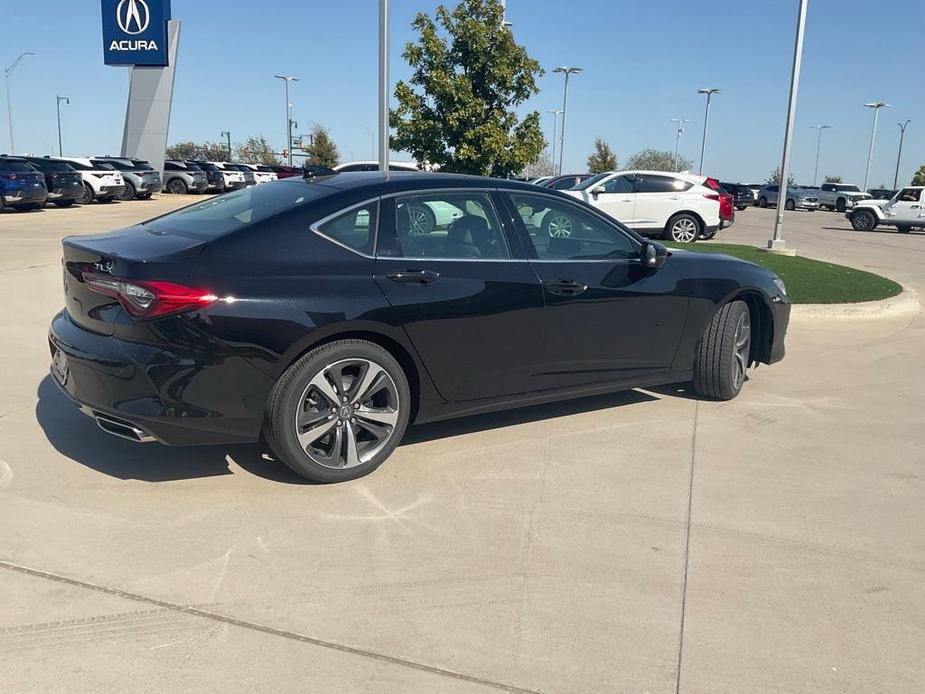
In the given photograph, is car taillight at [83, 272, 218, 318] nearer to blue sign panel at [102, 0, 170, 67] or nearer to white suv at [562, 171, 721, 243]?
white suv at [562, 171, 721, 243]

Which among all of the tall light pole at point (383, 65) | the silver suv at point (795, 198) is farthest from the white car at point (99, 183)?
the silver suv at point (795, 198)

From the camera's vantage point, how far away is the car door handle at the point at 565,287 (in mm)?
4740

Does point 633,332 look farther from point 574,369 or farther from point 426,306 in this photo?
point 426,306

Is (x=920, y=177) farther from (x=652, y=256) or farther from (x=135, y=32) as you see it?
(x=652, y=256)

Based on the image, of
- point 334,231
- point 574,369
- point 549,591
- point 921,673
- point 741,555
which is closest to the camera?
point 921,673

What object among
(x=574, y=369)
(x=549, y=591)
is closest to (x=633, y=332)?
(x=574, y=369)

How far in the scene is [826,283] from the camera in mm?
10820

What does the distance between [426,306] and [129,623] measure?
6.77 feet

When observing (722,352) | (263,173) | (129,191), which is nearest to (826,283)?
(722,352)

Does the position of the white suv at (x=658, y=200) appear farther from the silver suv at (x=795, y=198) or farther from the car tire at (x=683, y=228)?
the silver suv at (x=795, y=198)

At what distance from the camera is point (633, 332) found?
16.9ft

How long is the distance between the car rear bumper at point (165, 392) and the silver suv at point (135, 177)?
28.0 meters

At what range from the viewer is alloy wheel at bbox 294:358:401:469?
404cm

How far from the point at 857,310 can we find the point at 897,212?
22830 mm
